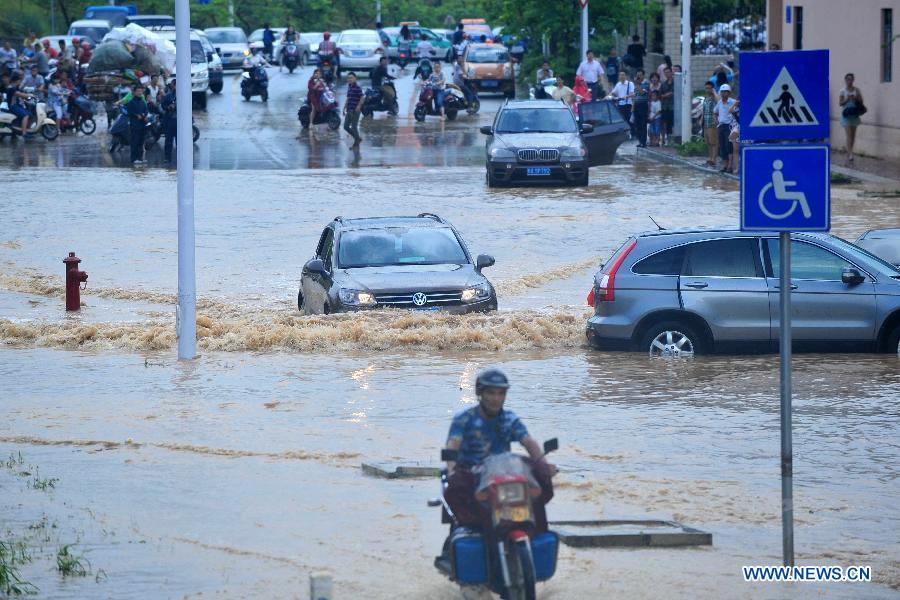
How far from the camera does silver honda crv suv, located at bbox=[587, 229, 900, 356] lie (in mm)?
15078

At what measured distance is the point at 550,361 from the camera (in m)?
15.9

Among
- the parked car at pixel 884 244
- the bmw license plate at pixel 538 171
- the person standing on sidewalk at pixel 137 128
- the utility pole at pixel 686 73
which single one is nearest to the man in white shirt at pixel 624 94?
the utility pole at pixel 686 73

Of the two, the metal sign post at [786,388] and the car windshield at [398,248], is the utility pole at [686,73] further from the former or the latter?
the metal sign post at [786,388]

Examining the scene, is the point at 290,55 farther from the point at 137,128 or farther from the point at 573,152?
the point at 573,152

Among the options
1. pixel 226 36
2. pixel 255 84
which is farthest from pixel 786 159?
pixel 226 36

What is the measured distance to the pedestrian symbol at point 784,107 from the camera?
7992mm

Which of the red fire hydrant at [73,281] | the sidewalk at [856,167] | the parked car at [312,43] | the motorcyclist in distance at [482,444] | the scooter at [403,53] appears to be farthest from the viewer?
the parked car at [312,43]

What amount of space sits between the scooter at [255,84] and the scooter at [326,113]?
7373mm

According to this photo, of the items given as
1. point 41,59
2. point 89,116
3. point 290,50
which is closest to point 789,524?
point 89,116

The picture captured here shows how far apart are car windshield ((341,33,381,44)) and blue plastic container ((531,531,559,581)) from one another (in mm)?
54127

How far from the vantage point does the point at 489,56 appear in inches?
2135

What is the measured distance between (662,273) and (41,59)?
122 ft

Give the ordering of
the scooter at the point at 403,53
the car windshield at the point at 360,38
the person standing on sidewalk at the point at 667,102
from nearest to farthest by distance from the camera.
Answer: the person standing on sidewalk at the point at 667,102, the car windshield at the point at 360,38, the scooter at the point at 403,53

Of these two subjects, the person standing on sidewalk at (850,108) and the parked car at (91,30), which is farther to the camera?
the parked car at (91,30)
